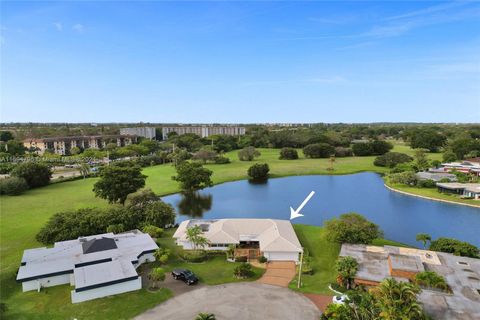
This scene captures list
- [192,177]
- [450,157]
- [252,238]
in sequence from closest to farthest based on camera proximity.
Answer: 1. [252,238]
2. [192,177]
3. [450,157]

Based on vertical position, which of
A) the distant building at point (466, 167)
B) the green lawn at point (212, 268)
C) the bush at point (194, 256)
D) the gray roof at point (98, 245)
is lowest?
the green lawn at point (212, 268)

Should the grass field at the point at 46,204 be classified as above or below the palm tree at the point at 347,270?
below

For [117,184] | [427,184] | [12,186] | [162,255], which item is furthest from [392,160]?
[12,186]

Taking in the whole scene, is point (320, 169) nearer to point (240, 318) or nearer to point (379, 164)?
point (379, 164)

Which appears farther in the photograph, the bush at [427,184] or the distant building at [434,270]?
the bush at [427,184]

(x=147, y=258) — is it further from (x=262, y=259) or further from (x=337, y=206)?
(x=337, y=206)

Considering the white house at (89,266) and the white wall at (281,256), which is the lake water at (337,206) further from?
the white house at (89,266)

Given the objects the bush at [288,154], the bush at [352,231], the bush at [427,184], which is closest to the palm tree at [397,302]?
the bush at [352,231]
